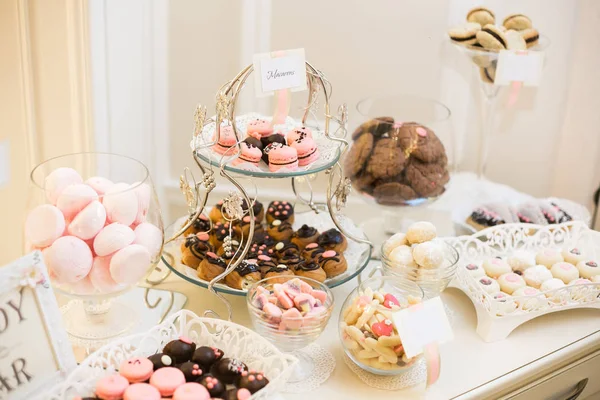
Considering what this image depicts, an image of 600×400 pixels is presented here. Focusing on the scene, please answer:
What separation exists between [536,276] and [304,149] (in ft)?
1.96

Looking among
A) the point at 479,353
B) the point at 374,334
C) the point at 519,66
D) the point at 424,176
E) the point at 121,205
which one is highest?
the point at 519,66

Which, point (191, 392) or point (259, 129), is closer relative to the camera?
point (191, 392)

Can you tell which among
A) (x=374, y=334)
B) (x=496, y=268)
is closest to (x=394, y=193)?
(x=496, y=268)

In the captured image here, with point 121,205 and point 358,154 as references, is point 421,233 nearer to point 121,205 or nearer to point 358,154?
point 358,154

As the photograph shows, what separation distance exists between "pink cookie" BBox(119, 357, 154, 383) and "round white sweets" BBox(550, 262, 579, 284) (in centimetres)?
92

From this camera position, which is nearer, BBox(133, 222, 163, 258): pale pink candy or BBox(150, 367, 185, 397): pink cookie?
BBox(150, 367, 185, 397): pink cookie

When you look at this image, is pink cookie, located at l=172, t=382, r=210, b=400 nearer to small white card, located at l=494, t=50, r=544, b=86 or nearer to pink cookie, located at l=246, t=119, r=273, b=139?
pink cookie, located at l=246, t=119, r=273, b=139

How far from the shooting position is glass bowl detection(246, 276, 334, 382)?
3.94ft

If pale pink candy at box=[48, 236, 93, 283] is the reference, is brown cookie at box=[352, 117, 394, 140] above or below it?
above

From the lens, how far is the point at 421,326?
3.92 feet

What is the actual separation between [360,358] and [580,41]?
132cm

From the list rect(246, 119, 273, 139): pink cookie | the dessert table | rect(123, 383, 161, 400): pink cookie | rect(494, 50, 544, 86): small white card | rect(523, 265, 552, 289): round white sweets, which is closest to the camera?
rect(123, 383, 161, 400): pink cookie

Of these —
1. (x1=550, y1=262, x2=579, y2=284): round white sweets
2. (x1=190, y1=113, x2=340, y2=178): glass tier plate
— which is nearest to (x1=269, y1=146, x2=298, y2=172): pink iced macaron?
(x1=190, y1=113, x2=340, y2=178): glass tier plate

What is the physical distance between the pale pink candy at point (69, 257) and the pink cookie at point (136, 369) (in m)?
0.18
